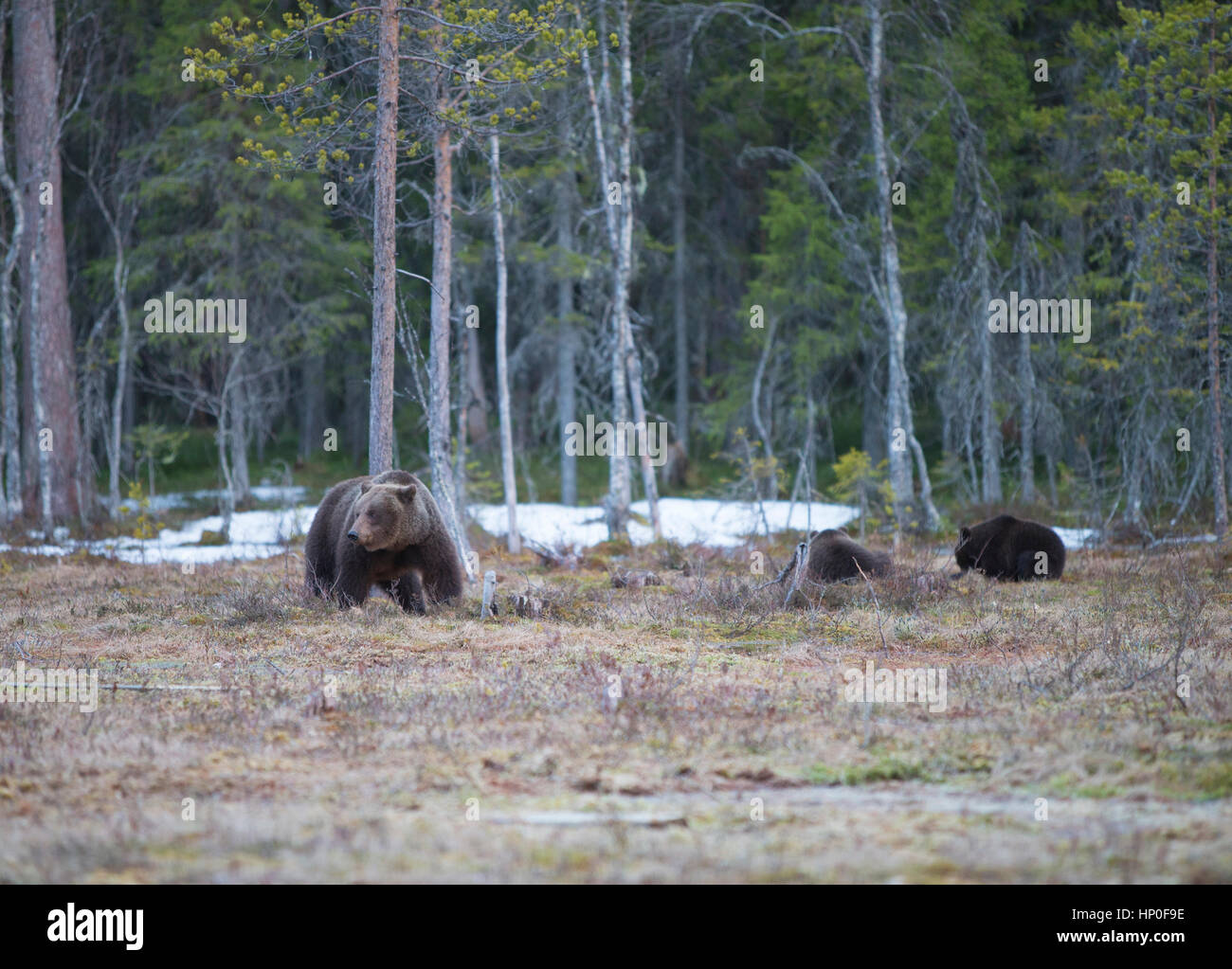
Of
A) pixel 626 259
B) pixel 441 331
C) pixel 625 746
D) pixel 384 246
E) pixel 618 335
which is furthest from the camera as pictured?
pixel 626 259

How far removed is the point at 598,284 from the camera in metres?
26.6

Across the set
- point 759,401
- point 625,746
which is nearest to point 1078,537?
point 759,401

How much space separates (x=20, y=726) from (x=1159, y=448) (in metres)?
20.0

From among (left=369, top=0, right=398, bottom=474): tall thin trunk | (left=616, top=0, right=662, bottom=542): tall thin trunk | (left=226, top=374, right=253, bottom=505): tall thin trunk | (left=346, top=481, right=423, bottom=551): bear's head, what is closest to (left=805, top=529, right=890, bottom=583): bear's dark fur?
(left=346, top=481, right=423, bottom=551): bear's head

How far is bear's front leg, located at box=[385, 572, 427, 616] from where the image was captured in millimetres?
11156

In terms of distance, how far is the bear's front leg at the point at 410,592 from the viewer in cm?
1116

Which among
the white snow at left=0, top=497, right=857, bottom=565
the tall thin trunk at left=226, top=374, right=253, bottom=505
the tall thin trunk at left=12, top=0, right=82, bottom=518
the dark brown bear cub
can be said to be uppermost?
the tall thin trunk at left=12, top=0, right=82, bottom=518

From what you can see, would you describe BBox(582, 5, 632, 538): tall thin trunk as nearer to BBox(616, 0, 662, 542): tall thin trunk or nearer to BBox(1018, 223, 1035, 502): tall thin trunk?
BBox(616, 0, 662, 542): tall thin trunk

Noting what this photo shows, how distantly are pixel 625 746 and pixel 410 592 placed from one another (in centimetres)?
563

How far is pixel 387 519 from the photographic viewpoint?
10.4 m

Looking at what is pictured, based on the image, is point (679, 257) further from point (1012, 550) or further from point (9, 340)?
point (1012, 550)

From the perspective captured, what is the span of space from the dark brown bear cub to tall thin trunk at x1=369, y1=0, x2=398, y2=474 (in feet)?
7.00

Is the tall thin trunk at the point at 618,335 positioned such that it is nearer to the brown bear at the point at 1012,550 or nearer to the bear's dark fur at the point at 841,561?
the bear's dark fur at the point at 841,561
